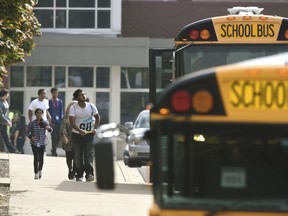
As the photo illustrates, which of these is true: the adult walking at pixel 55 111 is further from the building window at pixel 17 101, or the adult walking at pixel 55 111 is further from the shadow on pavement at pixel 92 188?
the building window at pixel 17 101

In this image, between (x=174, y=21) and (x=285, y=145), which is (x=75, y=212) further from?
(x=174, y=21)

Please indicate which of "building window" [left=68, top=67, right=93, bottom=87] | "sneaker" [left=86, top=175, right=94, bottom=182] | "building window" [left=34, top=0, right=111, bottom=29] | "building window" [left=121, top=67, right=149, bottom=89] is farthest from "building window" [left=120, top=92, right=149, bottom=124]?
"sneaker" [left=86, top=175, right=94, bottom=182]

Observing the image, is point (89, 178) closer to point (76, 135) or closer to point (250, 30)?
point (76, 135)

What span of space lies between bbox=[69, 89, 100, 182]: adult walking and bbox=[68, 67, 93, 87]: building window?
63.6 feet

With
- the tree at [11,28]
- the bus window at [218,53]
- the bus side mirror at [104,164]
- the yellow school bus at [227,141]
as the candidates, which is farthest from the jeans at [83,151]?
the bus side mirror at [104,164]

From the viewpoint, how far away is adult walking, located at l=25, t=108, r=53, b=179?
1783 cm

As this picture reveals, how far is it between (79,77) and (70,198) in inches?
901

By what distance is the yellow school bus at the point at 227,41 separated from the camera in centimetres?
1334

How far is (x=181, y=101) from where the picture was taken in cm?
590

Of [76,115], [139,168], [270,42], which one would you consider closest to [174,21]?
[139,168]

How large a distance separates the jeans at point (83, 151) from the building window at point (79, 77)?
63.5 feet

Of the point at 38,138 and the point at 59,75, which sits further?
the point at 59,75

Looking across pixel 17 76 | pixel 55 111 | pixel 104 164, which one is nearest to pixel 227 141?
pixel 104 164

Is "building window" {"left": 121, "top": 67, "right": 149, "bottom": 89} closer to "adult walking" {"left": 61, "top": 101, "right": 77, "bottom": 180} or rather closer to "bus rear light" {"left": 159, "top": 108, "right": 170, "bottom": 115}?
"adult walking" {"left": 61, "top": 101, "right": 77, "bottom": 180}
